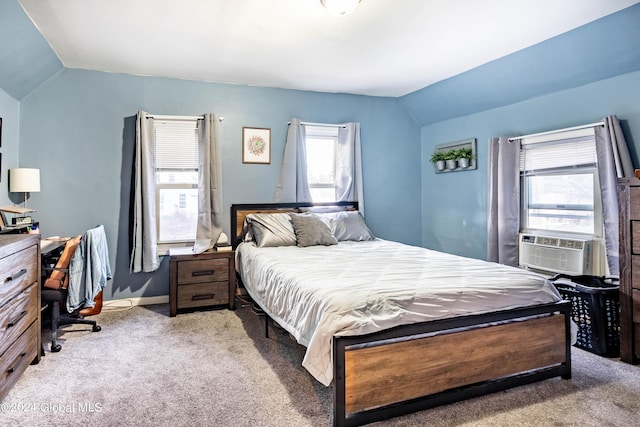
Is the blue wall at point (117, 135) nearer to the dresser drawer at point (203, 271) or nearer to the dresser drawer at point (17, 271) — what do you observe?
the dresser drawer at point (203, 271)

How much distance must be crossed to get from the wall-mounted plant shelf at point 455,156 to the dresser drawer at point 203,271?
279cm

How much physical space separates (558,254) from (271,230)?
266 centimetres

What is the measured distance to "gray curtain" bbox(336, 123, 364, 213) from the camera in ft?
15.2

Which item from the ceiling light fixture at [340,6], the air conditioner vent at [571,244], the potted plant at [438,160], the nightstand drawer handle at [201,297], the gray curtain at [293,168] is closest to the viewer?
the ceiling light fixture at [340,6]

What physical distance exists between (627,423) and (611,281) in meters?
1.49

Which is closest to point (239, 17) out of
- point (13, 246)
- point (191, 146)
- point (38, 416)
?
point (191, 146)

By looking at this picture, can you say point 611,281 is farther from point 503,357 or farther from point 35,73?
point 35,73

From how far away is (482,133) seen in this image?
4363mm

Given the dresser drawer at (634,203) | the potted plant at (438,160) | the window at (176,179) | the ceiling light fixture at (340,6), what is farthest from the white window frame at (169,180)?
the dresser drawer at (634,203)

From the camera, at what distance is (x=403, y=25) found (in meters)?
2.87

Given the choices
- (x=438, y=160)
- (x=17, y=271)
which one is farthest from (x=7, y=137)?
(x=438, y=160)

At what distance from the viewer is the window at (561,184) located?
3400 millimetres

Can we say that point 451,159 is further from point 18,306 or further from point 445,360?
point 18,306

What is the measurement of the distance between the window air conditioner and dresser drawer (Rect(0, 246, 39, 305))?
4076 millimetres
